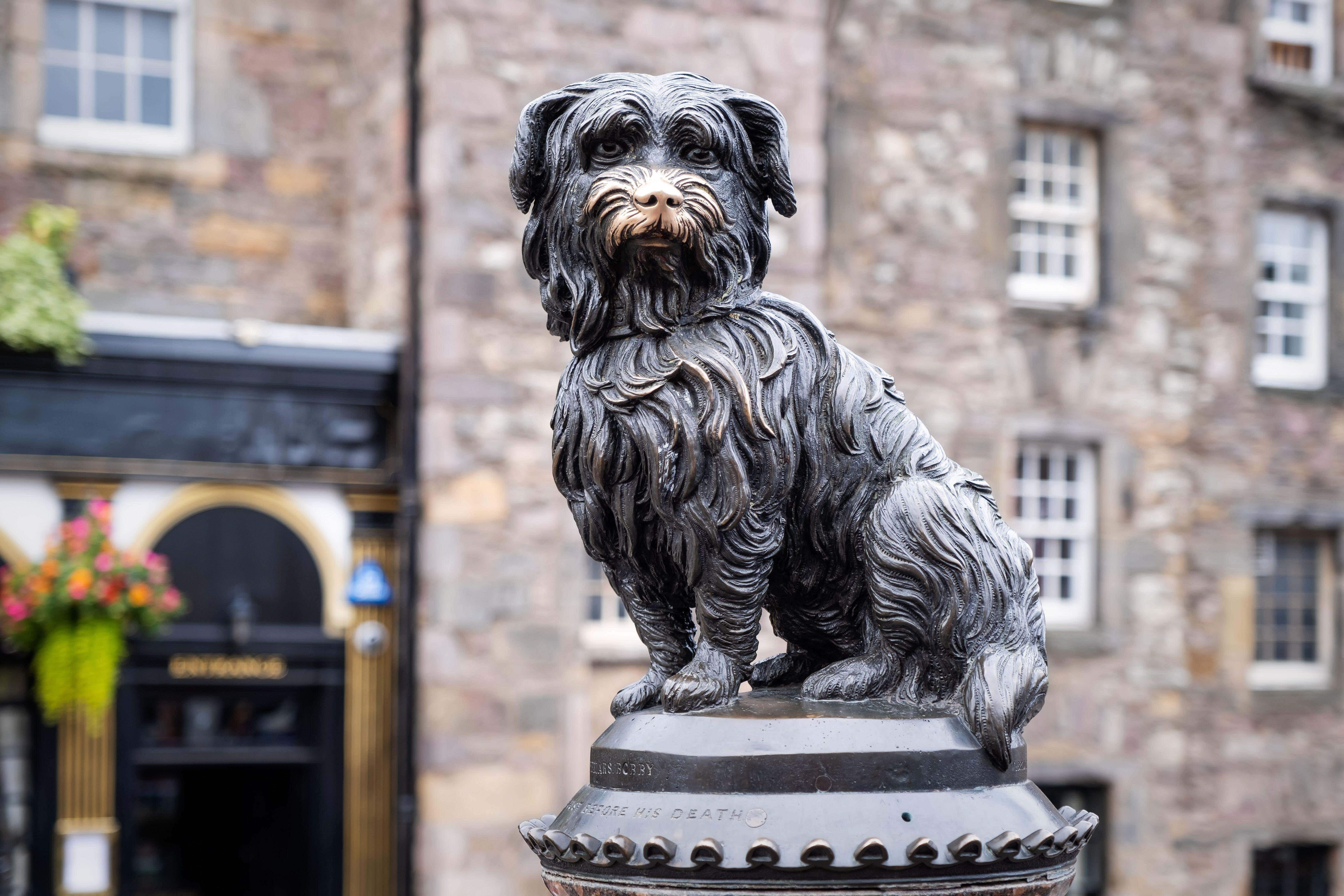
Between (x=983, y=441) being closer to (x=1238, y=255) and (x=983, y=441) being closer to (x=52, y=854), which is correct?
(x=1238, y=255)

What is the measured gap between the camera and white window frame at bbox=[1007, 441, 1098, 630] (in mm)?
12125

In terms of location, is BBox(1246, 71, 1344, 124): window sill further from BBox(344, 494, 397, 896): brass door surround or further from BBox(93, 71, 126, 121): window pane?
A: BBox(93, 71, 126, 121): window pane

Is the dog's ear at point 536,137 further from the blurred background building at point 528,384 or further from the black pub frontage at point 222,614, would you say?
the black pub frontage at point 222,614

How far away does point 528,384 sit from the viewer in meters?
9.95

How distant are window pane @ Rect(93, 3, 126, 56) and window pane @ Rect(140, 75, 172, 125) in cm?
24

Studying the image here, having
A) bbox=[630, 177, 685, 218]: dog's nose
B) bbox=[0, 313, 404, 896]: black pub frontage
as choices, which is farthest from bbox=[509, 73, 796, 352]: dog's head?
bbox=[0, 313, 404, 896]: black pub frontage

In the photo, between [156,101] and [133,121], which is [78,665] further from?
[156,101]

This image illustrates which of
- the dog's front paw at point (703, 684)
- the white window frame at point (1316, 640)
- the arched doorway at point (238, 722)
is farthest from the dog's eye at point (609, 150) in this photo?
A: the white window frame at point (1316, 640)

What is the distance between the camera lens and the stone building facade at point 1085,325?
32.7ft

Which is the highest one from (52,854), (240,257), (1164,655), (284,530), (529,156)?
(240,257)

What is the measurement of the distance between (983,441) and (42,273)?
648cm

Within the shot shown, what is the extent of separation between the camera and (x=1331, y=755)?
42.0 feet

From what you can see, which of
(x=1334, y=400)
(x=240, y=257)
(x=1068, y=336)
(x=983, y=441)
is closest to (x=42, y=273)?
(x=240, y=257)

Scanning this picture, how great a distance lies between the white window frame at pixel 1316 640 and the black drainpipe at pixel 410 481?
22.1 ft
